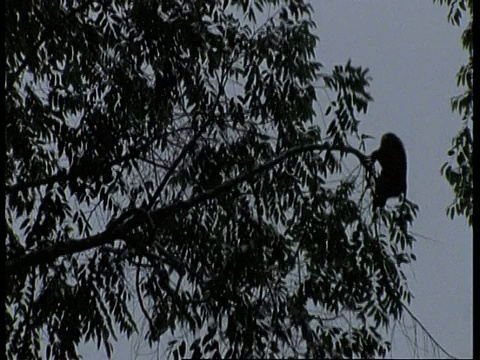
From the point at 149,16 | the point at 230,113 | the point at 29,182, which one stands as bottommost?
the point at 29,182

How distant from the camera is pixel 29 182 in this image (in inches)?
210

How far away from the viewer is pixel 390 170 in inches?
183

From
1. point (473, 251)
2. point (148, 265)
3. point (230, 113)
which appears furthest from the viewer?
point (230, 113)

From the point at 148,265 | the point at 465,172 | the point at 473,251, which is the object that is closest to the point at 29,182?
the point at 148,265

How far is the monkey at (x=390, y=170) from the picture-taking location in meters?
4.65

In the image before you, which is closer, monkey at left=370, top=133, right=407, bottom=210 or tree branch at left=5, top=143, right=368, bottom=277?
monkey at left=370, top=133, right=407, bottom=210

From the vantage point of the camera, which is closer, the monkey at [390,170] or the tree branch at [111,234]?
the monkey at [390,170]

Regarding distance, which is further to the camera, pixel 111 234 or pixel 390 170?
pixel 111 234

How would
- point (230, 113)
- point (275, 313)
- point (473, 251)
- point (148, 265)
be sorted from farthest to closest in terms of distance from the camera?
1. point (230, 113)
2. point (148, 265)
3. point (275, 313)
4. point (473, 251)

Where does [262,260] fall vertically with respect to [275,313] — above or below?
above

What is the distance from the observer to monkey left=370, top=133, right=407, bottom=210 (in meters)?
4.65

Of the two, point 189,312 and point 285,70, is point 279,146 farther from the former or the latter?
point 189,312

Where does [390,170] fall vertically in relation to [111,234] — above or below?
above

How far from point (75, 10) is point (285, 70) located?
1.11m
